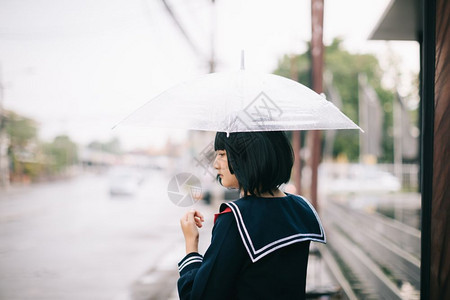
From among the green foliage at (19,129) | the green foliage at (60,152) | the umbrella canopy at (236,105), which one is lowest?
the green foliage at (60,152)

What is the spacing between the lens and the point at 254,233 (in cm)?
132

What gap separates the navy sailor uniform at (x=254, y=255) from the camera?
52.1 inches

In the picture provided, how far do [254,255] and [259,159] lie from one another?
1.06ft

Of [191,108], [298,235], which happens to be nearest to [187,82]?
[191,108]

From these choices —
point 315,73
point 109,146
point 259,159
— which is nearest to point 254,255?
point 259,159

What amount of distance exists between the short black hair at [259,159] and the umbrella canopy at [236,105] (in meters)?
0.12

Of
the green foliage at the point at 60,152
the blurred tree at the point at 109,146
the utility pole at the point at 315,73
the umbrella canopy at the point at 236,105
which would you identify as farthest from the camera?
the blurred tree at the point at 109,146

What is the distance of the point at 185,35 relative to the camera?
7051mm

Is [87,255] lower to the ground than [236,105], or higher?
lower

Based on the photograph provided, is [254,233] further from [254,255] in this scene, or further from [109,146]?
[109,146]

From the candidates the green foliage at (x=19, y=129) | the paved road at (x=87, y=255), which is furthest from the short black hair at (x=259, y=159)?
the green foliage at (x=19, y=129)

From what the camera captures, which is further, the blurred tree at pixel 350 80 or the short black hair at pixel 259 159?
the blurred tree at pixel 350 80

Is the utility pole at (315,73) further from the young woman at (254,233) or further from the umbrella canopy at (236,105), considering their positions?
the young woman at (254,233)

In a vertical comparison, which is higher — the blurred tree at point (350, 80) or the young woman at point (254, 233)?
the blurred tree at point (350, 80)
